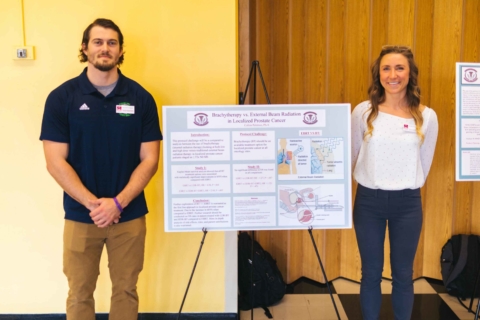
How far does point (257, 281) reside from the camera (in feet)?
9.86

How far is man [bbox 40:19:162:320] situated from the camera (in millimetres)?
2141

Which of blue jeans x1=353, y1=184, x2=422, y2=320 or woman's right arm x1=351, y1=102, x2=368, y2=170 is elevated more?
woman's right arm x1=351, y1=102, x2=368, y2=170

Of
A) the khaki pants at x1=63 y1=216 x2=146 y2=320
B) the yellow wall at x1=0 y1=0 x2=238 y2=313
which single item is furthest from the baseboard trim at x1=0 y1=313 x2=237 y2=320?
the khaki pants at x1=63 y1=216 x2=146 y2=320

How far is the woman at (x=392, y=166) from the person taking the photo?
89.1 inches

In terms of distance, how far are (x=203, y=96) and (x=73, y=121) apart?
83 centimetres

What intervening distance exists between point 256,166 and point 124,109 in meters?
0.73

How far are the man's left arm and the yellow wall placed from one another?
0.48m

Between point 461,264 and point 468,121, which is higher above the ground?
point 468,121

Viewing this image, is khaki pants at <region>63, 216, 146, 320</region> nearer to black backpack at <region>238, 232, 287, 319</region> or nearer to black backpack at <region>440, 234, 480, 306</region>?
black backpack at <region>238, 232, 287, 319</region>

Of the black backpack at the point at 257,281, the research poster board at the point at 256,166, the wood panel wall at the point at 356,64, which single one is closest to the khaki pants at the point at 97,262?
the research poster board at the point at 256,166

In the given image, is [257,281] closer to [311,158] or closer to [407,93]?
[311,158]

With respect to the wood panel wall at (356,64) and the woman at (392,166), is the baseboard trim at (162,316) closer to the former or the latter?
the wood panel wall at (356,64)

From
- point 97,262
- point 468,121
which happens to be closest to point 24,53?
point 97,262

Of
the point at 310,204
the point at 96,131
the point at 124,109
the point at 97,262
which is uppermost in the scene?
the point at 124,109
